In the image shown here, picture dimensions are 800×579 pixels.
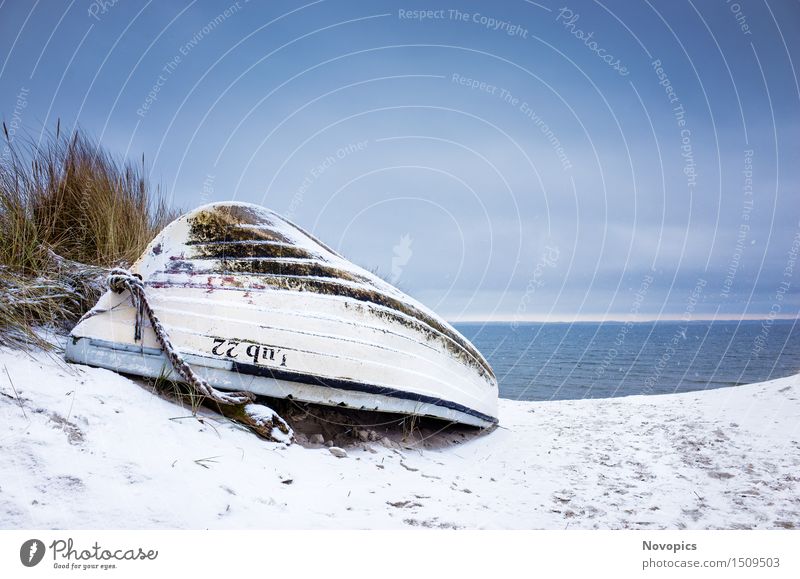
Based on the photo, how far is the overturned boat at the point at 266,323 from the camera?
8.43 ft

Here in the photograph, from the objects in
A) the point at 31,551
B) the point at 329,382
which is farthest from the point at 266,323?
the point at 31,551

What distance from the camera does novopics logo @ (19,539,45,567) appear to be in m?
1.58

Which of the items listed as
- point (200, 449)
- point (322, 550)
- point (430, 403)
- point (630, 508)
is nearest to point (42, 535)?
point (200, 449)

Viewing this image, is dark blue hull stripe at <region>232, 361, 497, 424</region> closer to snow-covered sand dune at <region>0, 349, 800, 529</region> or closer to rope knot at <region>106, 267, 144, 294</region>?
snow-covered sand dune at <region>0, 349, 800, 529</region>

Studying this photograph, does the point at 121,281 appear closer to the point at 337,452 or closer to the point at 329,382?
the point at 329,382

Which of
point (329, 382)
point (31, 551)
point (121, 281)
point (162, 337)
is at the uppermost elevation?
point (121, 281)

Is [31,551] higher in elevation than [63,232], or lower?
lower

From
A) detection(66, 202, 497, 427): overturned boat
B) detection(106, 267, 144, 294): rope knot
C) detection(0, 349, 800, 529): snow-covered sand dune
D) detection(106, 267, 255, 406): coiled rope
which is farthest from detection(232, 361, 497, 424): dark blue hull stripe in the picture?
detection(106, 267, 144, 294): rope knot

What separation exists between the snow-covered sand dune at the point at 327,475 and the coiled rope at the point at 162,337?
0.13 meters

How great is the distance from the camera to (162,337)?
250 centimetres

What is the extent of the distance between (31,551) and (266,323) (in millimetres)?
1364

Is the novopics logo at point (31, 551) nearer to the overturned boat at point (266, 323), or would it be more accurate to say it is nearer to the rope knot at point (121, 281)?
the overturned boat at point (266, 323)

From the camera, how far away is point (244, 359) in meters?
2.61

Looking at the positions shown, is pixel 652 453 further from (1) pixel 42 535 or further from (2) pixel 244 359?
(1) pixel 42 535
